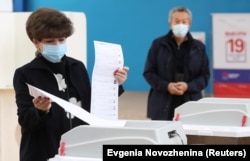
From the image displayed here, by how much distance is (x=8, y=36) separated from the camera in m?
5.04

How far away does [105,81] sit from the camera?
8.89 ft

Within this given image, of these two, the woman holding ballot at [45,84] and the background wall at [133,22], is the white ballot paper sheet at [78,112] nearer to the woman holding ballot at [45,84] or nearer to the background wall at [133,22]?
the woman holding ballot at [45,84]

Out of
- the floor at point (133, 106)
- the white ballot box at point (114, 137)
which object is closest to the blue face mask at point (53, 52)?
the white ballot box at point (114, 137)

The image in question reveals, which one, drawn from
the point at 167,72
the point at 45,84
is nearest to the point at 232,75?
the point at 167,72

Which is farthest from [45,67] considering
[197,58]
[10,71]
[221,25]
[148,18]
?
[148,18]

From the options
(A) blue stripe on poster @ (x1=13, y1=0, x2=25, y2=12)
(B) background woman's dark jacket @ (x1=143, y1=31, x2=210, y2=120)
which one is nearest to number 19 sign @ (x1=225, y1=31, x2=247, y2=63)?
(A) blue stripe on poster @ (x1=13, y1=0, x2=25, y2=12)

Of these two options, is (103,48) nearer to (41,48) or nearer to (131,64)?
(41,48)

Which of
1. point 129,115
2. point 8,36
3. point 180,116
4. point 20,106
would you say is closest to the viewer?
Answer: point 20,106

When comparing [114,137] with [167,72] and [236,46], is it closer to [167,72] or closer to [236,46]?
[167,72]

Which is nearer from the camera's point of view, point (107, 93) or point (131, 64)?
point (107, 93)

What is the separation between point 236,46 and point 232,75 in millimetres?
461

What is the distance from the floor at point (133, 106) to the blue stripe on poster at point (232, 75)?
1.28 meters

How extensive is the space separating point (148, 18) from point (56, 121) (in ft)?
26.2

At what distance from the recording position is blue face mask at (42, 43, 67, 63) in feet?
8.48
